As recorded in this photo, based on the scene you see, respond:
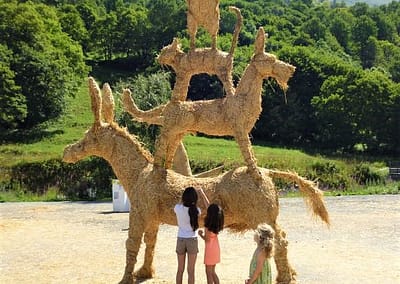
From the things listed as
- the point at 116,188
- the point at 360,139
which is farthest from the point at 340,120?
the point at 116,188

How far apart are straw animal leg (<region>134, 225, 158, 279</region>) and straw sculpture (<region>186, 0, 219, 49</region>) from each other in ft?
10.3

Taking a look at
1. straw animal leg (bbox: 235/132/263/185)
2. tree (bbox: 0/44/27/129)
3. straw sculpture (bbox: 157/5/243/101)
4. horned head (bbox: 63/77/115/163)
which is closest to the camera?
straw animal leg (bbox: 235/132/263/185)

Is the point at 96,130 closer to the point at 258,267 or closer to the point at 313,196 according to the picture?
the point at 313,196

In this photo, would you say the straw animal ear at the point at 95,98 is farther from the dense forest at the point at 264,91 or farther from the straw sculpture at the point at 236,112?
the dense forest at the point at 264,91

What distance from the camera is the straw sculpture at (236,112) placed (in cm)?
870

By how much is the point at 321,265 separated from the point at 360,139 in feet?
103

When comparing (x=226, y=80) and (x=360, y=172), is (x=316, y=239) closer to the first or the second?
(x=226, y=80)

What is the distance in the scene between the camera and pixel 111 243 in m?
13.2

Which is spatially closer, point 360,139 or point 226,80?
point 226,80

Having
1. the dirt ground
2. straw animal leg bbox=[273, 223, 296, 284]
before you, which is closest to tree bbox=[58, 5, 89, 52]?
the dirt ground

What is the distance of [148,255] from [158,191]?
55.0 inches

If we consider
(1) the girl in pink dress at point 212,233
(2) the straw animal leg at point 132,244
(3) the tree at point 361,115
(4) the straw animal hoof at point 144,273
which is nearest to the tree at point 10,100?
(3) the tree at point 361,115

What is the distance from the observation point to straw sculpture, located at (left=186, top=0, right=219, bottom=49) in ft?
30.9

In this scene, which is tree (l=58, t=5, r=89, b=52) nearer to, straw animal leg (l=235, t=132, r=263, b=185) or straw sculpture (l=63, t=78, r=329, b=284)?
straw sculpture (l=63, t=78, r=329, b=284)
